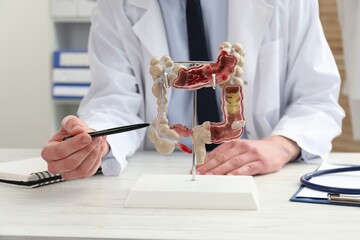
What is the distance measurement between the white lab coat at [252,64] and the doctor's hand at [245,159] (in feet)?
0.51

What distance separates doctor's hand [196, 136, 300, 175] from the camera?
1183 millimetres

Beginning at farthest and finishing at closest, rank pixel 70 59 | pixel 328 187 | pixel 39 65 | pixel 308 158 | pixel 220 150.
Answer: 1. pixel 39 65
2. pixel 70 59
3. pixel 308 158
4. pixel 220 150
5. pixel 328 187

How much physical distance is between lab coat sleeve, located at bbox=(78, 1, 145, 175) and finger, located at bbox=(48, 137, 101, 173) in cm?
32

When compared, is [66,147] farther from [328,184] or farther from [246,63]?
[246,63]

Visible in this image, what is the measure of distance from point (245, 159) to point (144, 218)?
0.36 metres

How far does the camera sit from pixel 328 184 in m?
1.08

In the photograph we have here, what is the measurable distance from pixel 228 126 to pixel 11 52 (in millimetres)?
2145

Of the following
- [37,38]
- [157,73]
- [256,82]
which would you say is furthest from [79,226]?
[37,38]

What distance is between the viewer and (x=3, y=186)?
112cm

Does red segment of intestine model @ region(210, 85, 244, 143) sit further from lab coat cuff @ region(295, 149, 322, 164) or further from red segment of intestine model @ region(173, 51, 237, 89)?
lab coat cuff @ region(295, 149, 322, 164)

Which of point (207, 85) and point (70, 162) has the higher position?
point (207, 85)

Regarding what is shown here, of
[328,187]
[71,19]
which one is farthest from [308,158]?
[71,19]

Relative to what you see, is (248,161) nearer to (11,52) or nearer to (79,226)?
(79,226)

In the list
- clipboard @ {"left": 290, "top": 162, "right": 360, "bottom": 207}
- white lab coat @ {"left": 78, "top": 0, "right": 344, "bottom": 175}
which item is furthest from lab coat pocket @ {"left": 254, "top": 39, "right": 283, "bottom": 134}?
clipboard @ {"left": 290, "top": 162, "right": 360, "bottom": 207}
